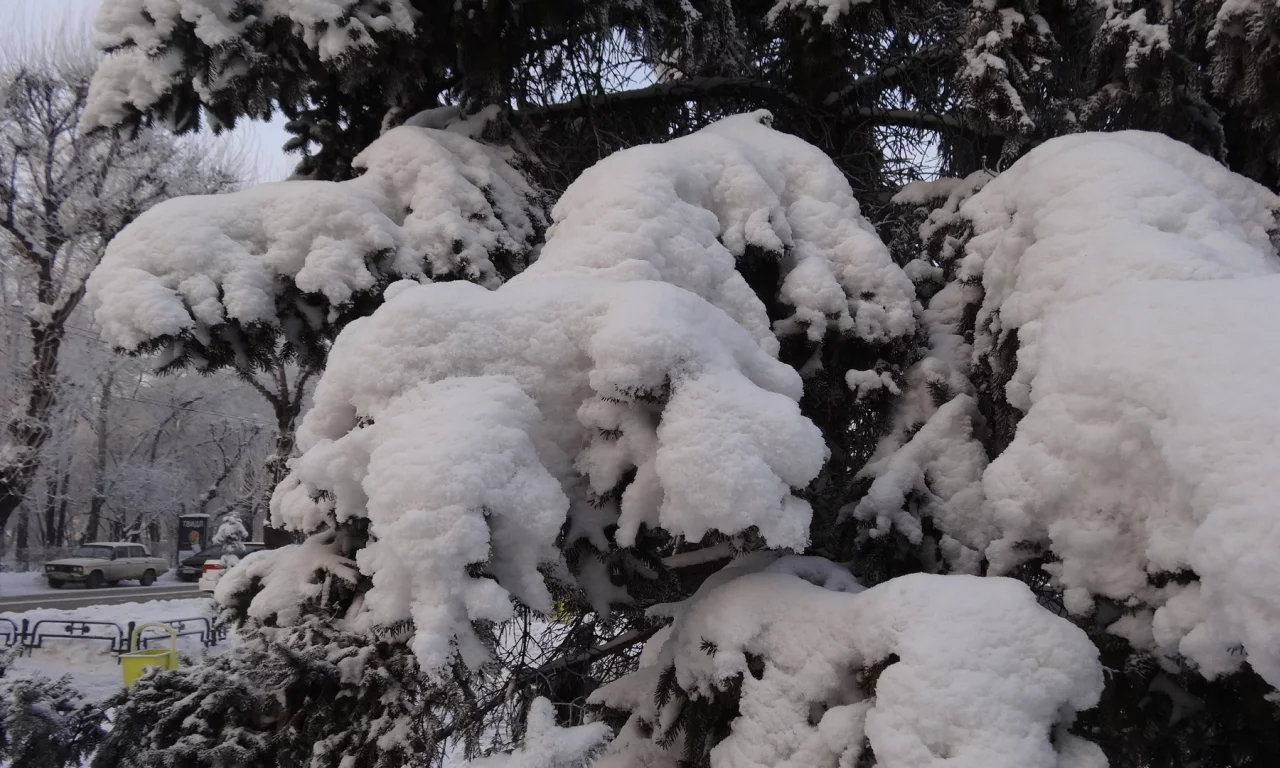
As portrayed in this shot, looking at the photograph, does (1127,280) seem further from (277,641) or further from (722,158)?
(277,641)

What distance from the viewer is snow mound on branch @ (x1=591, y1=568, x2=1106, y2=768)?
1479 millimetres

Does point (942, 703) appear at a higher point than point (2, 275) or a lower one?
lower

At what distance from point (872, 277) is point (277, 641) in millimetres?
2046

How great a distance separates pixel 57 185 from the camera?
16312 mm

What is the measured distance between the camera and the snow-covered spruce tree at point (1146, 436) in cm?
144

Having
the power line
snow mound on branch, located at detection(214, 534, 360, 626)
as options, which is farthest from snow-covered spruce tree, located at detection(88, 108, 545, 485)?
the power line

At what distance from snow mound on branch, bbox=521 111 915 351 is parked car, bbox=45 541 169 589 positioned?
81.3 feet

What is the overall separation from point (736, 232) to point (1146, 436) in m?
1.32

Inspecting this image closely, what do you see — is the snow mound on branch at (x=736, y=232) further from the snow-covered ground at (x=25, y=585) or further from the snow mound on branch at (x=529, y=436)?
the snow-covered ground at (x=25, y=585)

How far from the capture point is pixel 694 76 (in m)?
4.34

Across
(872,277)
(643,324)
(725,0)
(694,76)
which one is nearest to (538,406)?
(643,324)

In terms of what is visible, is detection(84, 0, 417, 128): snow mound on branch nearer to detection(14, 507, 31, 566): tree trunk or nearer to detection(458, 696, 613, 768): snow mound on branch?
detection(458, 696, 613, 768): snow mound on branch

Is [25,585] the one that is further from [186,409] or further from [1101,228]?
[1101,228]

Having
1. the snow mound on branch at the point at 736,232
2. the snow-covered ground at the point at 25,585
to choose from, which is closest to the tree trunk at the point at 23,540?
the snow-covered ground at the point at 25,585
